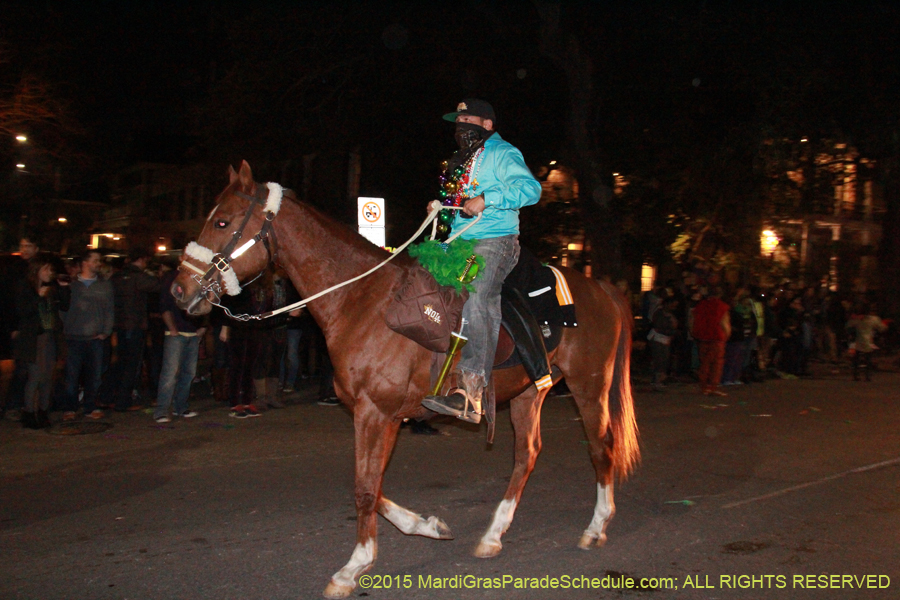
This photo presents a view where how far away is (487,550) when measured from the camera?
4992 mm

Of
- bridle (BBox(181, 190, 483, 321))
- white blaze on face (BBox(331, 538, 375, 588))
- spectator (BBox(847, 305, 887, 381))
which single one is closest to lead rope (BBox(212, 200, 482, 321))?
bridle (BBox(181, 190, 483, 321))

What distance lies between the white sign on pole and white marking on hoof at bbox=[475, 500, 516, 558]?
6891 mm

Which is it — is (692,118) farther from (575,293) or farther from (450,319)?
(450,319)

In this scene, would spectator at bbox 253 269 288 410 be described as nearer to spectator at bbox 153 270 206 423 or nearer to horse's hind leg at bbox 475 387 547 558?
spectator at bbox 153 270 206 423

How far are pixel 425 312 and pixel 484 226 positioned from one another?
85 centimetres

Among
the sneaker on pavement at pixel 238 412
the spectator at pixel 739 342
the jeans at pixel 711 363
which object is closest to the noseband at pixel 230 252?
the sneaker on pavement at pixel 238 412

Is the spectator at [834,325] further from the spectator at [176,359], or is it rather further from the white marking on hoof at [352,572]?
the white marking on hoof at [352,572]

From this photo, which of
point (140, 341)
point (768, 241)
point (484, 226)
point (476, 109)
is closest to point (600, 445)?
point (484, 226)

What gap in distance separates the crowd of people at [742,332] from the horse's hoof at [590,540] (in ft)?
28.1

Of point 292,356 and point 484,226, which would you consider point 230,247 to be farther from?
point 292,356

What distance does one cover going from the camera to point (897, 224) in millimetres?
20984

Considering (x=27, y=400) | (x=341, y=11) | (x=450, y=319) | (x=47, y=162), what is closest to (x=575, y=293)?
(x=450, y=319)

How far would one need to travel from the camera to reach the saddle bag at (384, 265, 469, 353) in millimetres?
4539

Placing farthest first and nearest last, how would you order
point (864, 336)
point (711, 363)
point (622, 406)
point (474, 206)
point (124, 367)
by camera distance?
point (864, 336), point (711, 363), point (124, 367), point (622, 406), point (474, 206)
